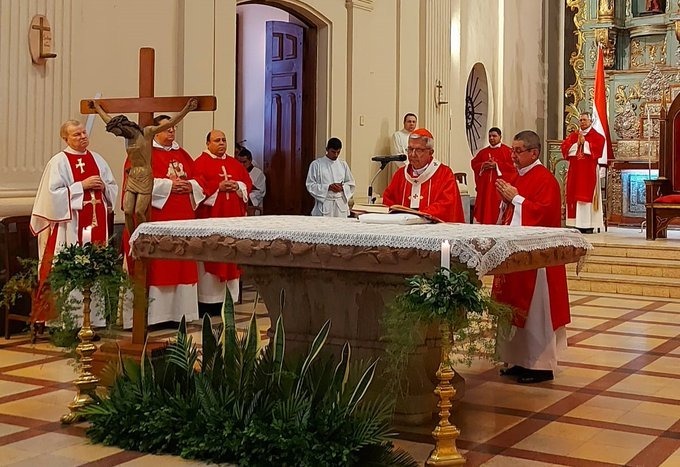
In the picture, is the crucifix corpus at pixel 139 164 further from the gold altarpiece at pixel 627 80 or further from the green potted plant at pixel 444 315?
the gold altarpiece at pixel 627 80

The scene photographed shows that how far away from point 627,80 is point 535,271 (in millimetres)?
11751

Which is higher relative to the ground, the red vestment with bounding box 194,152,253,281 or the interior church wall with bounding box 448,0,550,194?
the interior church wall with bounding box 448,0,550,194

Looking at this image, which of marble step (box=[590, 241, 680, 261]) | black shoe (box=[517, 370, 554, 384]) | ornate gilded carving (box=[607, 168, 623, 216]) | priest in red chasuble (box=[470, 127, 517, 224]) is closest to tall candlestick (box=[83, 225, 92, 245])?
black shoe (box=[517, 370, 554, 384])

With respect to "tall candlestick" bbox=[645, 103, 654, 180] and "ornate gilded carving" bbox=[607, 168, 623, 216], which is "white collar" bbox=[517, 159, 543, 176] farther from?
"ornate gilded carving" bbox=[607, 168, 623, 216]

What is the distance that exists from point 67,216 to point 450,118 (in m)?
8.26

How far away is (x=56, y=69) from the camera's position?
8477 mm

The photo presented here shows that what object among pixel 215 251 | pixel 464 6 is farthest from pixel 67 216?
pixel 464 6

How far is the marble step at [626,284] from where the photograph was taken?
11086 millimetres

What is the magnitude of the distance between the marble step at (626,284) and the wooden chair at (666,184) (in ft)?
4.83

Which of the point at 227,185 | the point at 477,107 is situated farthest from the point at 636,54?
the point at 227,185

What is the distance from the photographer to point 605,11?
56.8 ft

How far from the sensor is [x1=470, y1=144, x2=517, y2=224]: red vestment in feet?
41.6

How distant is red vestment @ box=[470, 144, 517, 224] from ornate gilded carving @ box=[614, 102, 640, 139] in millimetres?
4195

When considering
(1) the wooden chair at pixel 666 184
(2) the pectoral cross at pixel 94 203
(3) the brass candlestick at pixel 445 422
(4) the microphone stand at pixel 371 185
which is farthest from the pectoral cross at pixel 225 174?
(1) the wooden chair at pixel 666 184
